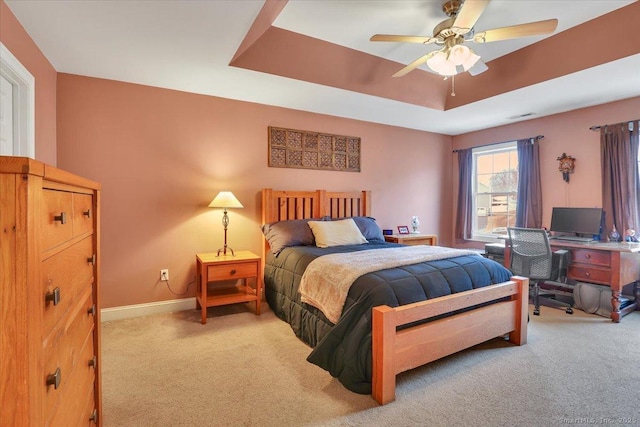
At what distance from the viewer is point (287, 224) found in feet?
11.1

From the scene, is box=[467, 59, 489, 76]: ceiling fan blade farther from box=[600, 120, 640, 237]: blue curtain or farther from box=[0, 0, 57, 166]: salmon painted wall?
box=[0, 0, 57, 166]: salmon painted wall

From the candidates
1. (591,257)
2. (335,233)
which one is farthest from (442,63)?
(591,257)

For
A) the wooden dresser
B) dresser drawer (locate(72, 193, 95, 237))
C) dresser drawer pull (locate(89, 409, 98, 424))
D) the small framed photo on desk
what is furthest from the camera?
the small framed photo on desk

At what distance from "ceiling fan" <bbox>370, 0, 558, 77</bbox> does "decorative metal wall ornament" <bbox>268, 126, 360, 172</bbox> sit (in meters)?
1.72

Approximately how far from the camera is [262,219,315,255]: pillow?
3236 mm

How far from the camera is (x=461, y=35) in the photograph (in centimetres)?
221

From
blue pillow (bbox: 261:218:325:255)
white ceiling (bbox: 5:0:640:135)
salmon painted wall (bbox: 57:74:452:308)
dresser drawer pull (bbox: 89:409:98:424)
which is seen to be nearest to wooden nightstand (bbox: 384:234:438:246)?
salmon painted wall (bbox: 57:74:452:308)

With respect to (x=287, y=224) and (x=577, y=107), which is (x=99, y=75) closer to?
(x=287, y=224)

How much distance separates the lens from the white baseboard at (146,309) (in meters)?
2.97

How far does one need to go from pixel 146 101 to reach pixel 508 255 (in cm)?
432

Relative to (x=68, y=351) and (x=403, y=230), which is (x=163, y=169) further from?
(x=403, y=230)

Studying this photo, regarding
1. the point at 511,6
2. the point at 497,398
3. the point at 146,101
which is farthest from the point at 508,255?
the point at 146,101

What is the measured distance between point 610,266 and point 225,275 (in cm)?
371

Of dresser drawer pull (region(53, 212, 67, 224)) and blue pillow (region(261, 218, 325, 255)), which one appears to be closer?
dresser drawer pull (region(53, 212, 67, 224))
